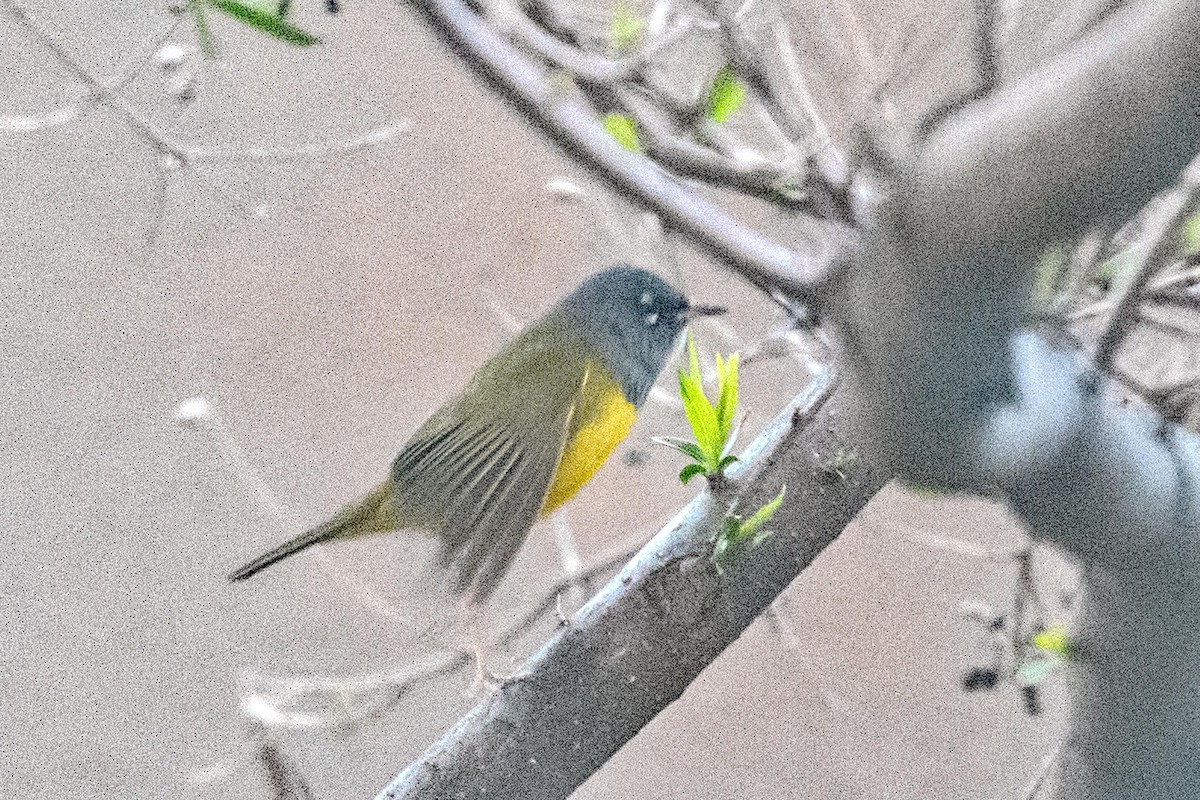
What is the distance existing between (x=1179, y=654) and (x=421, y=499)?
1.01 feet

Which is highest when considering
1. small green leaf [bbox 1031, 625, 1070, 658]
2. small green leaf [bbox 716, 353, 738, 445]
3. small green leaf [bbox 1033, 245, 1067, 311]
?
small green leaf [bbox 1033, 245, 1067, 311]

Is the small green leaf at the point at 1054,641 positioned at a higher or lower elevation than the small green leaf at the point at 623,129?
lower

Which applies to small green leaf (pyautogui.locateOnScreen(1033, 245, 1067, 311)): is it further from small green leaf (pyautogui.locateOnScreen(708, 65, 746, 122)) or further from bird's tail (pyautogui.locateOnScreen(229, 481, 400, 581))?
bird's tail (pyautogui.locateOnScreen(229, 481, 400, 581))

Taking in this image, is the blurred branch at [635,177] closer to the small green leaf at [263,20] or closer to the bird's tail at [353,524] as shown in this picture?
the small green leaf at [263,20]

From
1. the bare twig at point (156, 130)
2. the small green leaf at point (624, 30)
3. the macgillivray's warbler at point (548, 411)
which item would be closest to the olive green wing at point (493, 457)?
the macgillivray's warbler at point (548, 411)

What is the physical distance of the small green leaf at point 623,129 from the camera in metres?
0.26

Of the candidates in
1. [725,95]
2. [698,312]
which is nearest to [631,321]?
[698,312]

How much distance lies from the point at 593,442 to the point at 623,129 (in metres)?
0.24

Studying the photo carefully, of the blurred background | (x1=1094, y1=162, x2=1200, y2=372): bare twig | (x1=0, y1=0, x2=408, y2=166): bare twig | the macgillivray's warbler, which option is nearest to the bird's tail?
the macgillivray's warbler

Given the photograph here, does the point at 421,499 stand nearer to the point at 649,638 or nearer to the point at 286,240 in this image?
the point at 649,638

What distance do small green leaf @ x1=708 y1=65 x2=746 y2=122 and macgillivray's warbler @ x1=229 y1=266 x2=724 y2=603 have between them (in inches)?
4.2

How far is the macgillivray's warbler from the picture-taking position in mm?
458

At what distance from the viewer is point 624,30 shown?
0.45 m

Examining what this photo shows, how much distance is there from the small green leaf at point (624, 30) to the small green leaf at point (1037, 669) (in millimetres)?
308
